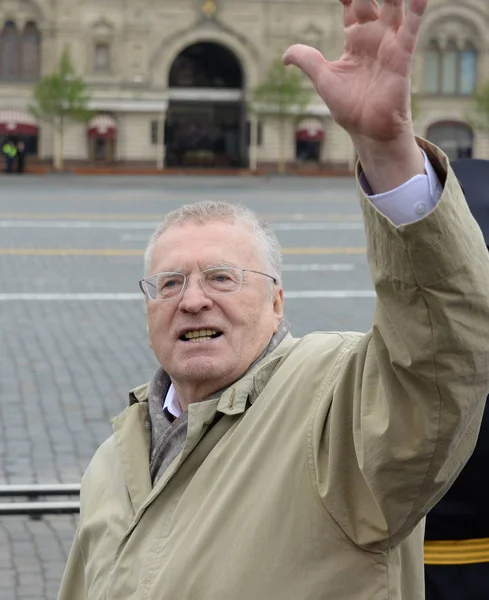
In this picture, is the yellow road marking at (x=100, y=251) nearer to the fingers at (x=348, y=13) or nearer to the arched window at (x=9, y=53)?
the fingers at (x=348, y=13)

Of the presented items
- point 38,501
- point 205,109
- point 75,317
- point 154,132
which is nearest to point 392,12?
point 38,501

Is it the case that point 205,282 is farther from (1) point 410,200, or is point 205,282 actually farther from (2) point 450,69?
(2) point 450,69

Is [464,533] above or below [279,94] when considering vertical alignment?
below

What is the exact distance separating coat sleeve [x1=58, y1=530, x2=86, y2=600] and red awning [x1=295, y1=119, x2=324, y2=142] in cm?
5656

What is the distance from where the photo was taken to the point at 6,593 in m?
5.86

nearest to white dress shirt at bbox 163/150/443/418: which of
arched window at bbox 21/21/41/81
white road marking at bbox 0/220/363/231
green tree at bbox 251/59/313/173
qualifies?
white road marking at bbox 0/220/363/231

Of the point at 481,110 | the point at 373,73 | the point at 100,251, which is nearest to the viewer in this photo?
the point at 373,73

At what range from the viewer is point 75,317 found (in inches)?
534

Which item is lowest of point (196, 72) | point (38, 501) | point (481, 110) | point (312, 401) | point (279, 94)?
point (38, 501)

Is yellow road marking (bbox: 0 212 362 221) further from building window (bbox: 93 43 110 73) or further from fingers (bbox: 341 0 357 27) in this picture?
building window (bbox: 93 43 110 73)

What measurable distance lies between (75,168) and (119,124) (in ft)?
10.9

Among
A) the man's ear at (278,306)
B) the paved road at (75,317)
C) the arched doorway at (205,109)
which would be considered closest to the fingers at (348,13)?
the man's ear at (278,306)

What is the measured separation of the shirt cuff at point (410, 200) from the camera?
7.58 ft

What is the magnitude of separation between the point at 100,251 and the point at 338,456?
56.8 feet
